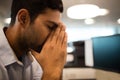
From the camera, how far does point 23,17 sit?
0.97 m

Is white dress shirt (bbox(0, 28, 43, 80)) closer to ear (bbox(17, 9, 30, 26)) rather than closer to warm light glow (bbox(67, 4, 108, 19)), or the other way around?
ear (bbox(17, 9, 30, 26))

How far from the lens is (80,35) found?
2178mm

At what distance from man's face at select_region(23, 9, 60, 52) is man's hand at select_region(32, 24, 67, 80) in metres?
0.03

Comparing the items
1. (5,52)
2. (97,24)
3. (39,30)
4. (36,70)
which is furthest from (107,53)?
(5,52)

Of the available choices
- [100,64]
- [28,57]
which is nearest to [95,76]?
[100,64]

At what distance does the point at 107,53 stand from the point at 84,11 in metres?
0.48

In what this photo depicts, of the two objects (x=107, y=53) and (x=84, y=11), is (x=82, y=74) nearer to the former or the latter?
(x=107, y=53)

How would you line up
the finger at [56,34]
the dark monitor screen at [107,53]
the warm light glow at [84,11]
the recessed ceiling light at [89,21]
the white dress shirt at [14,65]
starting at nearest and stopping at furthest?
the white dress shirt at [14,65] < the finger at [56,34] < the dark monitor screen at [107,53] < the warm light glow at [84,11] < the recessed ceiling light at [89,21]

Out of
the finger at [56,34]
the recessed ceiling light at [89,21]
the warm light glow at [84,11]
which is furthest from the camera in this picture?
the recessed ceiling light at [89,21]

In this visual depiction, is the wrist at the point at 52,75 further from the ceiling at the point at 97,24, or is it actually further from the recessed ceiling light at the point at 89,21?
the recessed ceiling light at the point at 89,21

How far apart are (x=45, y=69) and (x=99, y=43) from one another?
1.02 m

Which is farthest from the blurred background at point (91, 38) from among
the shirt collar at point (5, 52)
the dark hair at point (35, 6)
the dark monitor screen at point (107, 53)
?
the shirt collar at point (5, 52)

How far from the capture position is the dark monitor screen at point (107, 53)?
1.72m

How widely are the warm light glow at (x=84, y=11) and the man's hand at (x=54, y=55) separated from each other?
36.0 inches
